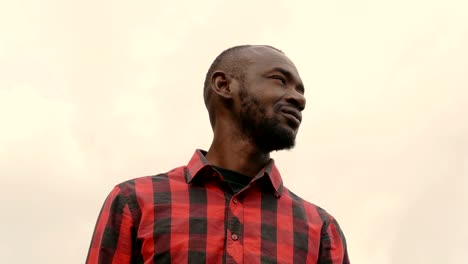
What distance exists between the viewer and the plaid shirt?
16.9 feet

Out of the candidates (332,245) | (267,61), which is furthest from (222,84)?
(332,245)

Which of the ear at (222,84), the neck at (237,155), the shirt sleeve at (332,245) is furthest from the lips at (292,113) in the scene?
the shirt sleeve at (332,245)

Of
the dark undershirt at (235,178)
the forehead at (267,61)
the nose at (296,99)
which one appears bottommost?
the dark undershirt at (235,178)

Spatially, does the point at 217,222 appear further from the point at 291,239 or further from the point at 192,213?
the point at 291,239

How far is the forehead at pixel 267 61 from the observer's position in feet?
19.7

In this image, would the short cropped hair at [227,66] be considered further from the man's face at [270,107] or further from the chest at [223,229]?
the chest at [223,229]

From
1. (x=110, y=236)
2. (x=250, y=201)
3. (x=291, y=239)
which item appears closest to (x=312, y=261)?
(x=291, y=239)

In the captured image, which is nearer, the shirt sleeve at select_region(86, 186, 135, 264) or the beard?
the shirt sleeve at select_region(86, 186, 135, 264)

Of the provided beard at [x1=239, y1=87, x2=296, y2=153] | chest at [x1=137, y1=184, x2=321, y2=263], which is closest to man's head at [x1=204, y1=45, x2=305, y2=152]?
beard at [x1=239, y1=87, x2=296, y2=153]

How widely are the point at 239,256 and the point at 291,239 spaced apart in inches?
20.8

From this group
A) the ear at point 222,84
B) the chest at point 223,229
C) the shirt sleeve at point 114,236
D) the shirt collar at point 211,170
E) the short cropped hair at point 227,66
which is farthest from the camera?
the short cropped hair at point 227,66

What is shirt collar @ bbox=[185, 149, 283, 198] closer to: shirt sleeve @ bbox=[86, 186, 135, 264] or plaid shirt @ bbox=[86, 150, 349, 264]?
plaid shirt @ bbox=[86, 150, 349, 264]

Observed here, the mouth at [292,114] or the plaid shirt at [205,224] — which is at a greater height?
the mouth at [292,114]

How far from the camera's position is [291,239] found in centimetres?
543
